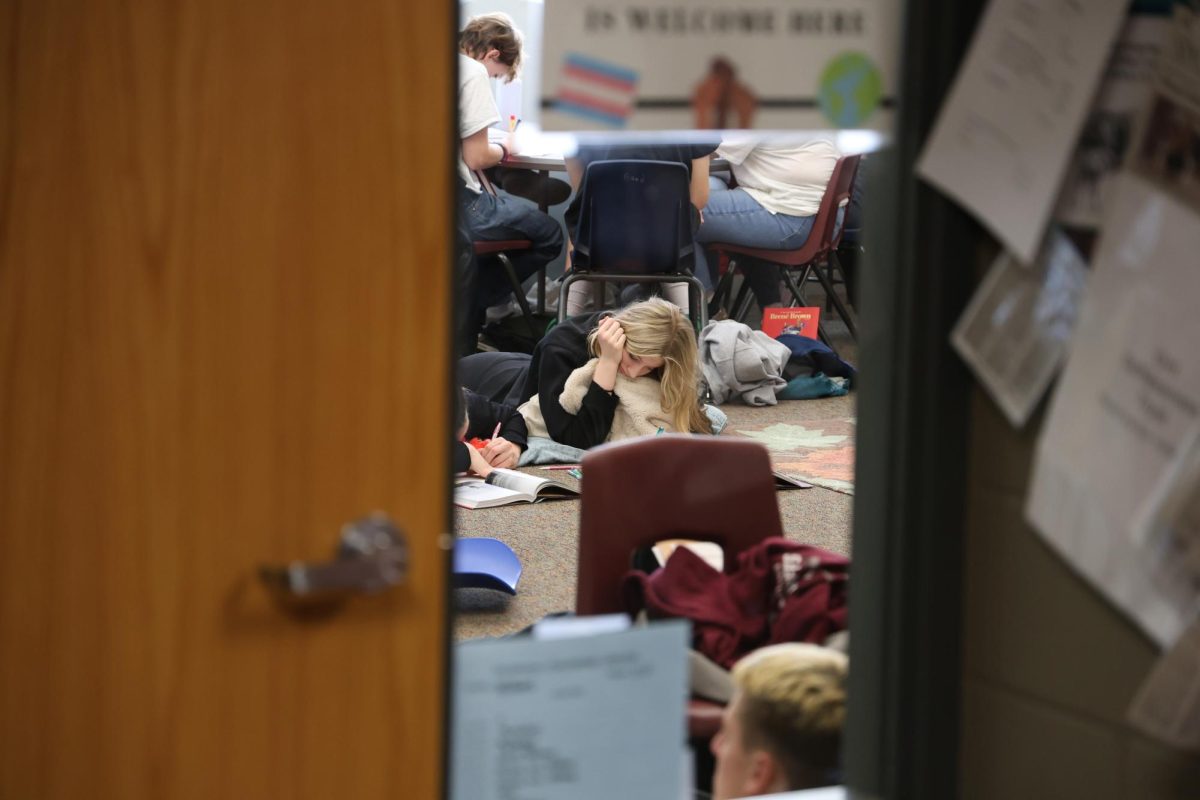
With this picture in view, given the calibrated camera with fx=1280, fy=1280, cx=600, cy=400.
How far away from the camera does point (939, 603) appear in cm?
113

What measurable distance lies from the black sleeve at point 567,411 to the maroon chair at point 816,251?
4.75ft

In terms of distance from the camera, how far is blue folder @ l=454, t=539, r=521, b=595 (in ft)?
9.39

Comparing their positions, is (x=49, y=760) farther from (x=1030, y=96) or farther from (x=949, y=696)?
(x=1030, y=96)

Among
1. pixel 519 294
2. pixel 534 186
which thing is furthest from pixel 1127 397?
pixel 534 186

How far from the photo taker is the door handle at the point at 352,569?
35.1 inches

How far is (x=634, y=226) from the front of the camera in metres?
4.46

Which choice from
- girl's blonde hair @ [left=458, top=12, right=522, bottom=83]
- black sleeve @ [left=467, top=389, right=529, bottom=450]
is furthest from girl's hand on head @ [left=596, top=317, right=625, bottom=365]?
girl's blonde hair @ [left=458, top=12, right=522, bottom=83]

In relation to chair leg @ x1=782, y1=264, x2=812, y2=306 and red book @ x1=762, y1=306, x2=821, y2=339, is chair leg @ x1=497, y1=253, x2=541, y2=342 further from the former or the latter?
chair leg @ x1=782, y1=264, x2=812, y2=306

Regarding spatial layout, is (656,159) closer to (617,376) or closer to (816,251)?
(617,376)

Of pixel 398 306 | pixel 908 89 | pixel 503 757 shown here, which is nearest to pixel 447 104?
pixel 398 306

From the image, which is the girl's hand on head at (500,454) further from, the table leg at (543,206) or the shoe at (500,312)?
the table leg at (543,206)

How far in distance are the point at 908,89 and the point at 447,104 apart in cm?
41

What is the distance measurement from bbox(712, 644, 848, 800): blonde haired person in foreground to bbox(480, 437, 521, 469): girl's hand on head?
2.45 meters

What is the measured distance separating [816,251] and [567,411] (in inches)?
71.3
